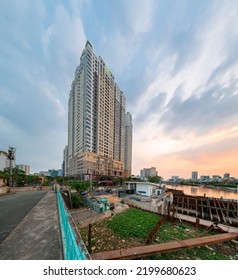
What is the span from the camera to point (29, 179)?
136 feet

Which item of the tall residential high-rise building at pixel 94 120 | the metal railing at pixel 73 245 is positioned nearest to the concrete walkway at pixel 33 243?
the metal railing at pixel 73 245

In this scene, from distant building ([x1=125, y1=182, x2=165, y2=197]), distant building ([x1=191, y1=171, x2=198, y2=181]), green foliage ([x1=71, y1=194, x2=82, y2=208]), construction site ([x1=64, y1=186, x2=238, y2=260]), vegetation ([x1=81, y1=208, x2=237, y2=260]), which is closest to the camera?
construction site ([x1=64, y1=186, x2=238, y2=260])

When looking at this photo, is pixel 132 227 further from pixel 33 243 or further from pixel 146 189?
pixel 146 189

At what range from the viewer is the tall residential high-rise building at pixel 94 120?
58219 millimetres

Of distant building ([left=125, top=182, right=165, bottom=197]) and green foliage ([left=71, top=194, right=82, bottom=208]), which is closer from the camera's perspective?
green foliage ([left=71, top=194, right=82, bottom=208])

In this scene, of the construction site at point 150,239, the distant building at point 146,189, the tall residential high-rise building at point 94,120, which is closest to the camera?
the construction site at point 150,239

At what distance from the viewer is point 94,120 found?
6288 cm

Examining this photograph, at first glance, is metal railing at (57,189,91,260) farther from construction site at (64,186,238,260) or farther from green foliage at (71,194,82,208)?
green foliage at (71,194,82,208)

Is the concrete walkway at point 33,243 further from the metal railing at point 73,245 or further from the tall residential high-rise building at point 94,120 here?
the tall residential high-rise building at point 94,120

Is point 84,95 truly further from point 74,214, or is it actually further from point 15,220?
point 15,220

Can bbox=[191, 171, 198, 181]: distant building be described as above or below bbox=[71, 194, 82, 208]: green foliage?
below

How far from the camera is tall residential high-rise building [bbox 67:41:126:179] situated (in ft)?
191

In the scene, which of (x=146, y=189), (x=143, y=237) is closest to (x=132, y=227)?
(x=143, y=237)

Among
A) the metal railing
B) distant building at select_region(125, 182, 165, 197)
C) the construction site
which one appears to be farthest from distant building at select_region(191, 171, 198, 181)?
the metal railing
